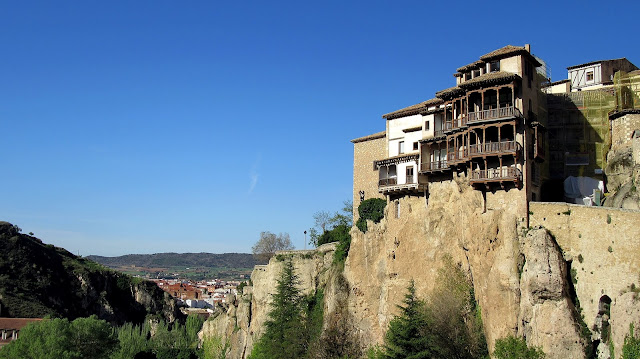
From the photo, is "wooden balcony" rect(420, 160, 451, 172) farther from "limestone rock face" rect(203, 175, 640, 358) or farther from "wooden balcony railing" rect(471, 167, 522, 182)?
"wooden balcony railing" rect(471, 167, 522, 182)

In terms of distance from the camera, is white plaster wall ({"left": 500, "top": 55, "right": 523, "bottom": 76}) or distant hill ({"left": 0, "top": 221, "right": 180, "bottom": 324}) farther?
distant hill ({"left": 0, "top": 221, "right": 180, "bottom": 324})

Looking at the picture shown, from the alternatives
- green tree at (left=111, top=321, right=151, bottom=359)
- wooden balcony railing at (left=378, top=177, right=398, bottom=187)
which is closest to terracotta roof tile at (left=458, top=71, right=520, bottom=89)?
wooden balcony railing at (left=378, top=177, right=398, bottom=187)

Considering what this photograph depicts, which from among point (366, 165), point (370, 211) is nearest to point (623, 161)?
point (370, 211)

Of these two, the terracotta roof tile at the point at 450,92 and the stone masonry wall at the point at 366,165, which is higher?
the terracotta roof tile at the point at 450,92

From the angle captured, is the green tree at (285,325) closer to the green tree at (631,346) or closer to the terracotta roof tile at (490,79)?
the terracotta roof tile at (490,79)

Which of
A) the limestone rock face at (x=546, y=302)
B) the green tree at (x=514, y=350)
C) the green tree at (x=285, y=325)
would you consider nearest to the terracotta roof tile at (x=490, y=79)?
the limestone rock face at (x=546, y=302)

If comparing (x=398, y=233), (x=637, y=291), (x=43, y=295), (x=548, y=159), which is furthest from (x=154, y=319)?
(x=637, y=291)

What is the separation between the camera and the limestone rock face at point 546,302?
101 ft

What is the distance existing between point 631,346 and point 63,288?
113m

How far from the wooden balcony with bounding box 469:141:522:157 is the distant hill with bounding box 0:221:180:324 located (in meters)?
84.1

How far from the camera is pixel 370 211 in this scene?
1902 inches

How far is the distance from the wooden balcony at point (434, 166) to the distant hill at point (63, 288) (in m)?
78.5

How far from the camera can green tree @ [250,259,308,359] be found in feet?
160

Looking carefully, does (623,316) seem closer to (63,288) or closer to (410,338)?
(410,338)
